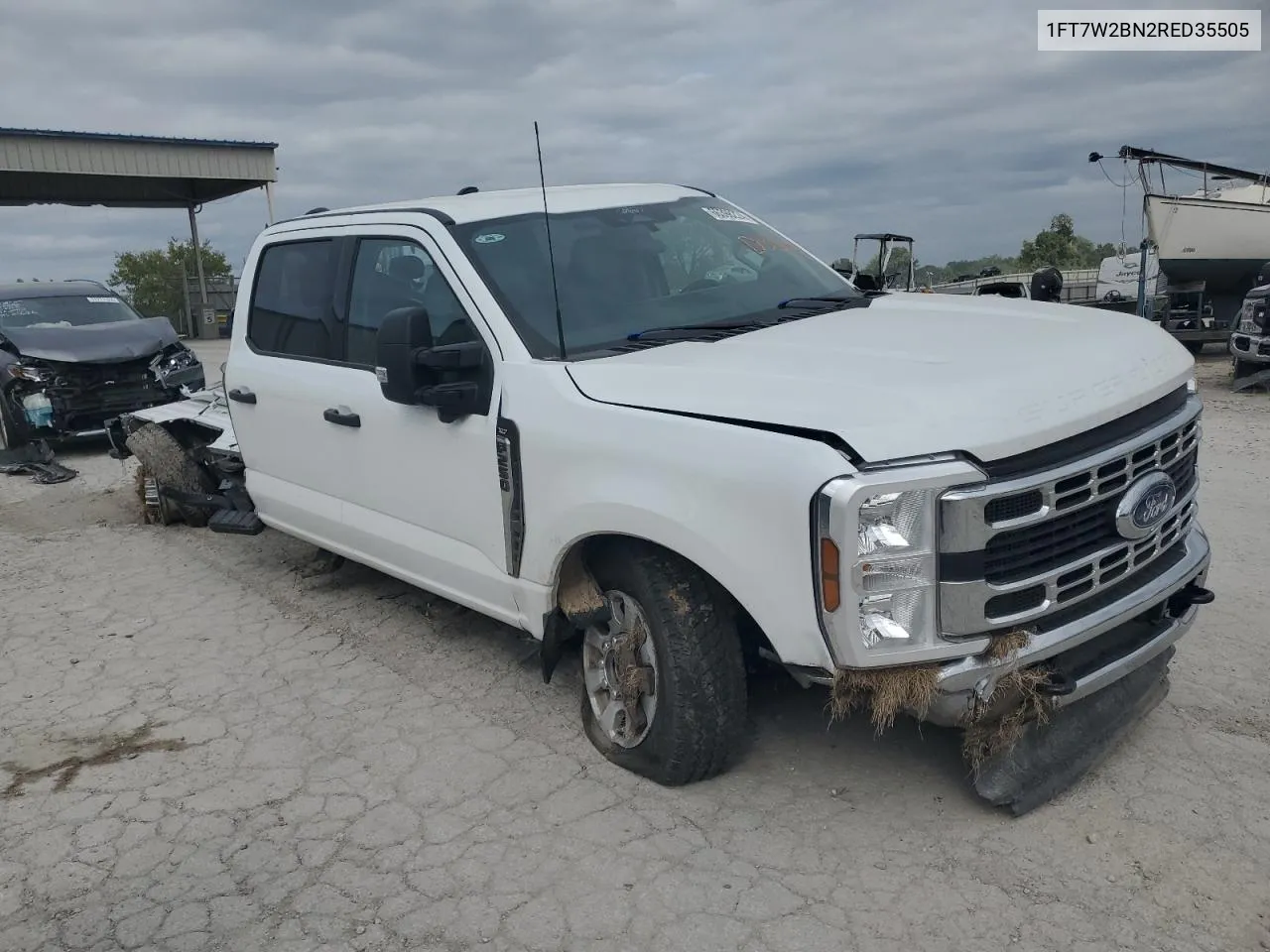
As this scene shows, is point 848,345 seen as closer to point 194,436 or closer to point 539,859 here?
point 539,859

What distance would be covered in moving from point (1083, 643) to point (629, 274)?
85.2 inches

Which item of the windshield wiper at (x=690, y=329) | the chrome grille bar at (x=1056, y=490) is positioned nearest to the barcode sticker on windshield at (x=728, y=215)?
the windshield wiper at (x=690, y=329)

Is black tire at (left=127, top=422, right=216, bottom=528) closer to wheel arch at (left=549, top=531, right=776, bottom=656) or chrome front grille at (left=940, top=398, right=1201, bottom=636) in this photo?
wheel arch at (left=549, top=531, right=776, bottom=656)

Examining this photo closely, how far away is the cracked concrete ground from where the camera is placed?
2.89 metres

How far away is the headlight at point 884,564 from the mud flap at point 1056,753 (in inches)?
24.5

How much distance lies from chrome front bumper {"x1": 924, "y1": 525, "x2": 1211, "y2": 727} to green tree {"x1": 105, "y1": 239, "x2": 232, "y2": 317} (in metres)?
32.5

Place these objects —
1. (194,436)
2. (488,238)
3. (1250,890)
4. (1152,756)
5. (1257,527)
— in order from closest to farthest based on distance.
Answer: (1250,890)
(1152,756)
(488,238)
(1257,527)
(194,436)

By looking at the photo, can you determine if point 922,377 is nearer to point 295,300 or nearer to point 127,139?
point 295,300

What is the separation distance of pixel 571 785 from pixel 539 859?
0.45 metres

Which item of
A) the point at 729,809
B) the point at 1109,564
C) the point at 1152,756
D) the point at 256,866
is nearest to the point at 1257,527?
the point at 1152,756

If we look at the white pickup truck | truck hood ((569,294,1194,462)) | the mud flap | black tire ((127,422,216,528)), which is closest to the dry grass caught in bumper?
the white pickup truck

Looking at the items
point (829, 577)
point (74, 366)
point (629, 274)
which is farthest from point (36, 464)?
point (829, 577)

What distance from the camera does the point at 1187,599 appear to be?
351 cm

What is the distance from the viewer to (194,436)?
7.34 metres
